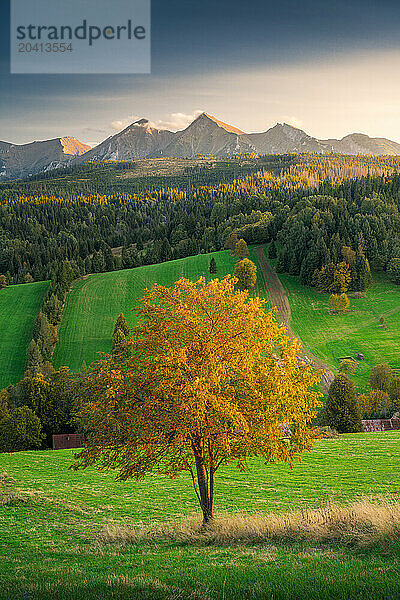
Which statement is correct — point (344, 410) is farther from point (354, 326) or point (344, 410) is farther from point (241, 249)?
point (241, 249)

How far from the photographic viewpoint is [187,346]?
16.9 meters

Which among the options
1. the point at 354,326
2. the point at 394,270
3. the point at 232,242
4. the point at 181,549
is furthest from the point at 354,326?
the point at 181,549

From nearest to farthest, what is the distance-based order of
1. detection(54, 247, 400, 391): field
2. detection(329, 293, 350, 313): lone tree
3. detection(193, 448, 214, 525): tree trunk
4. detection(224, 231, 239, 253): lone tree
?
1. detection(193, 448, 214, 525): tree trunk
2. detection(54, 247, 400, 391): field
3. detection(329, 293, 350, 313): lone tree
4. detection(224, 231, 239, 253): lone tree

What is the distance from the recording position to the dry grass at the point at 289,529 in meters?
12.5

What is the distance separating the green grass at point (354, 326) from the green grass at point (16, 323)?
182ft

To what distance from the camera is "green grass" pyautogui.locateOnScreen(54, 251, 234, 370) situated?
291 feet

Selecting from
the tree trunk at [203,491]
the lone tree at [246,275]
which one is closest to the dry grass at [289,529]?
the tree trunk at [203,491]

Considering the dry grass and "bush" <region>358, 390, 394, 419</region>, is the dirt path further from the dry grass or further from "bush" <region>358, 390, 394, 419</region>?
the dry grass

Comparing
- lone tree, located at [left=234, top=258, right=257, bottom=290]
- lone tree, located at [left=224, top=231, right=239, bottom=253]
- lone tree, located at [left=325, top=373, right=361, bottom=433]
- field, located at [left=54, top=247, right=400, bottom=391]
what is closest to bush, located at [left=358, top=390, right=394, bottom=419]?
lone tree, located at [left=325, top=373, right=361, bottom=433]

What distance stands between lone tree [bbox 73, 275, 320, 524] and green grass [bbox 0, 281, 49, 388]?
7070 centimetres

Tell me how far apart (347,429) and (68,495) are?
35562mm

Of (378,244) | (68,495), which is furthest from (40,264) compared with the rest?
(68,495)

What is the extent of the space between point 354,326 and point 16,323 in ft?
241

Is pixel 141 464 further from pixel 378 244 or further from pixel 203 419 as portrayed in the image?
→ pixel 378 244
